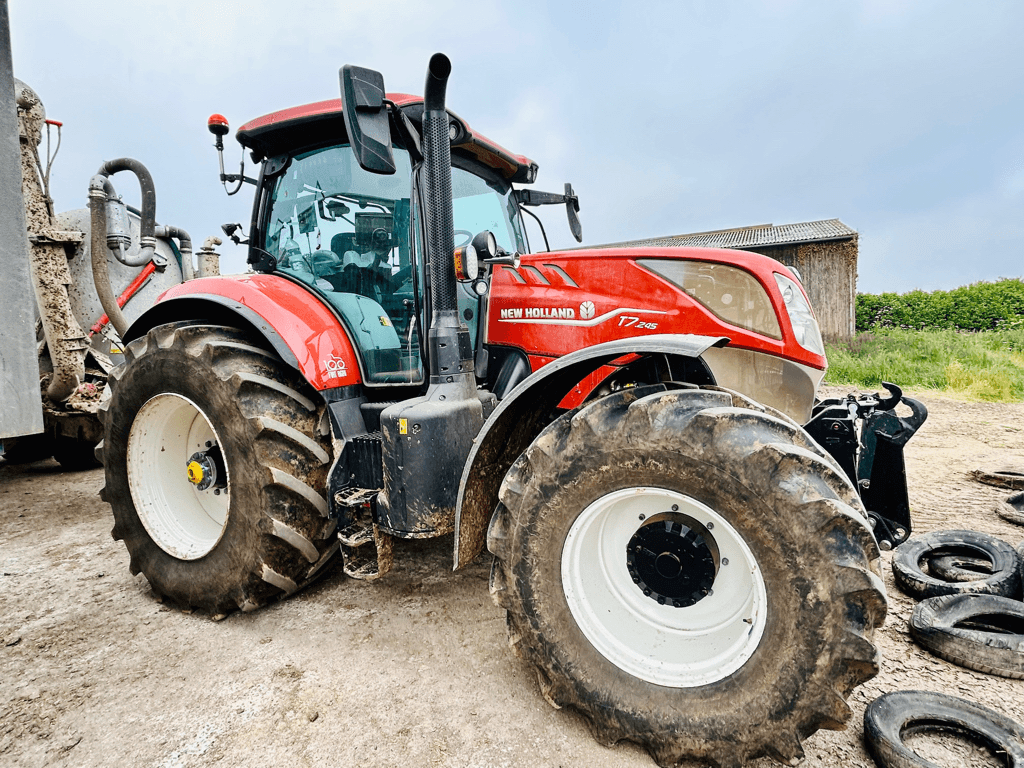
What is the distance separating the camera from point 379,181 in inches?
110

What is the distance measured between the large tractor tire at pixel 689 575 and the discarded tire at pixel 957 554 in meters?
1.57

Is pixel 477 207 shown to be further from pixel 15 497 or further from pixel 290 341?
pixel 15 497

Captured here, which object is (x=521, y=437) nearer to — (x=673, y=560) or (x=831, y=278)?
(x=673, y=560)

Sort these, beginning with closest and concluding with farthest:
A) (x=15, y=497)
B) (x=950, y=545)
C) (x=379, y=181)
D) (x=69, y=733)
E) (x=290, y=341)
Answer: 1. (x=69, y=733)
2. (x=290, y=341)
3. (x=379, y=181)
4. (x=950, y=545)
5. (x=15, y=497)

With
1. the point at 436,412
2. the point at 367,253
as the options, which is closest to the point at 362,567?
the point at 436,412

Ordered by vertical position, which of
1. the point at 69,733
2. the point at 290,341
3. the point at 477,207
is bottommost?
the point at 69,733

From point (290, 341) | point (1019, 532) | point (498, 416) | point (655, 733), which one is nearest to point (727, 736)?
point (655, 733)

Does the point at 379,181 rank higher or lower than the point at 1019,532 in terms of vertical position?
higher

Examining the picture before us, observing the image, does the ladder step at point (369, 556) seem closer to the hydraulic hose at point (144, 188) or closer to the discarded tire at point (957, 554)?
the discarded tire at point (957, 554)

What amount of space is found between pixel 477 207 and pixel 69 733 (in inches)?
110

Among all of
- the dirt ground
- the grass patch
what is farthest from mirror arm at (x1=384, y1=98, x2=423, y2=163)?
the grass patch

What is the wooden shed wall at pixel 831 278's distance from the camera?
54.1ft

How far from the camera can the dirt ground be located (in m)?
1.93

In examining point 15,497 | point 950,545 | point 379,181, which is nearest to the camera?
point 379,181
